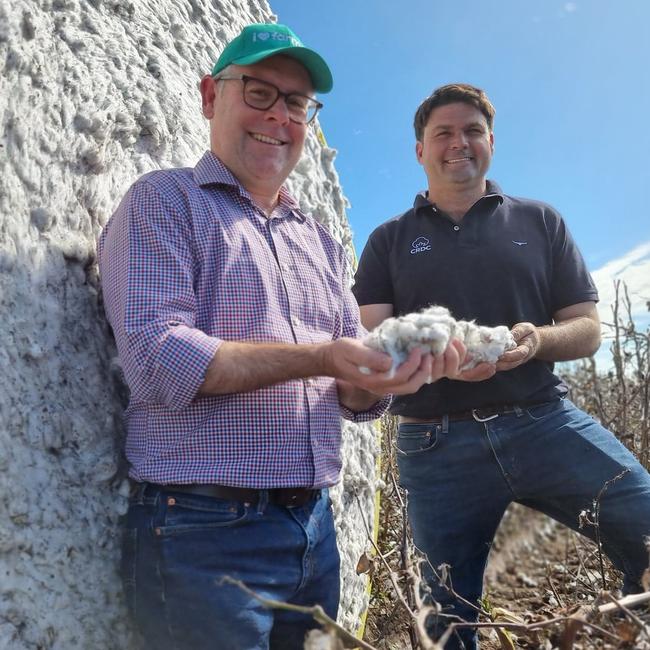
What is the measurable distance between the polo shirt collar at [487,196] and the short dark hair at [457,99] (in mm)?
315

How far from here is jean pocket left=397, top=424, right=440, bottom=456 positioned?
8.75 feet

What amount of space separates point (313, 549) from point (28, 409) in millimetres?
849

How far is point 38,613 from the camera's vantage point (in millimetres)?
1573

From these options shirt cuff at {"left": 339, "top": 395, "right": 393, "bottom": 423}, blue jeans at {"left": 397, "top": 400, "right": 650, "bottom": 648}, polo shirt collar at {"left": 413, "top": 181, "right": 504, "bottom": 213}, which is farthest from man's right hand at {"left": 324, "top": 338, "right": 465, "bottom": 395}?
polo shirt collar at {"left": 413, "top": 181, "right": 504, "bottom": 213}

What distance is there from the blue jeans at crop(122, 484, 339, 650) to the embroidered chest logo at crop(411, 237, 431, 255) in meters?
1.47

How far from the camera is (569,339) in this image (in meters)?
2.62

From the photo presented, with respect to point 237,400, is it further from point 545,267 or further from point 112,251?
point 545,267

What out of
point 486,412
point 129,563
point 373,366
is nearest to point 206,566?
point 129,563

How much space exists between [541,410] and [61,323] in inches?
73.1

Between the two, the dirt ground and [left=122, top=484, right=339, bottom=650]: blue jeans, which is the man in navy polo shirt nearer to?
the dirt ground

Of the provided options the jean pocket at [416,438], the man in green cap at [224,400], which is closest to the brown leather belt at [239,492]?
the man in green cap at [224,400]

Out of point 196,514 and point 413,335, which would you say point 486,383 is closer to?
point 413,335

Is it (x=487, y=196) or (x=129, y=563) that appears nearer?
(x=129, y=563)

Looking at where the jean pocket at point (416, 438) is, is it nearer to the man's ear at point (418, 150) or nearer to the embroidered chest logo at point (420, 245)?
the embroidered chest logo at point (420, 245)
